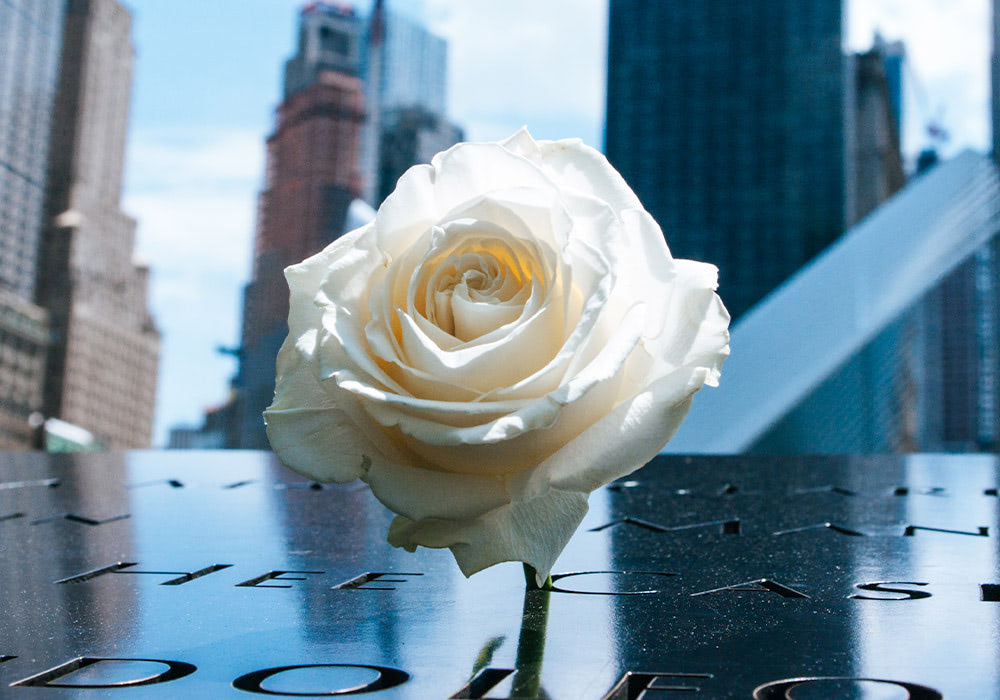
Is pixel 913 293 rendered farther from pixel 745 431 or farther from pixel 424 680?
pixel 424 680

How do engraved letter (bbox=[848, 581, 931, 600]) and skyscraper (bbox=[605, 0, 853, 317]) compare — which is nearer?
engraved letter (bbox=[848, 581, 931, 600])

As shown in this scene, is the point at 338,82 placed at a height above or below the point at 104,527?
above

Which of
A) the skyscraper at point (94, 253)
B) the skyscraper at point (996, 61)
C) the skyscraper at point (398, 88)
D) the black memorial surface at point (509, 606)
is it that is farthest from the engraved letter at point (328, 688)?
the skyscraper at point (398, 88)

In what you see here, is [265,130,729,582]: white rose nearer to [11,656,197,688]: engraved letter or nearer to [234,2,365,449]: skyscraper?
[11,656,197,688]: engraved letter

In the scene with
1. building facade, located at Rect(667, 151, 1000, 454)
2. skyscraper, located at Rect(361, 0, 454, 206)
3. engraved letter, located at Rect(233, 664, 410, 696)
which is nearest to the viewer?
engraved letter, located at Rect(233, 664, 410, 696)

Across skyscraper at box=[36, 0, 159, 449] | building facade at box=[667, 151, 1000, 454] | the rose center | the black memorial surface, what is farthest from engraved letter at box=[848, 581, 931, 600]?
skyscraper at box=[36, 0, 159, 449]

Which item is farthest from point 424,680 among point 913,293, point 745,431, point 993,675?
point 913,293
